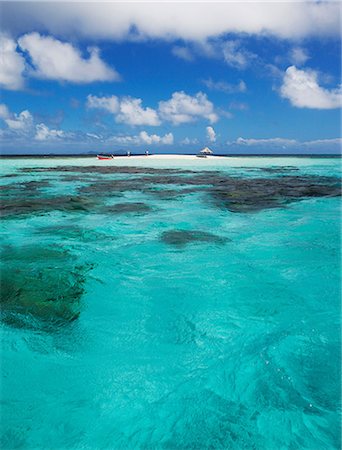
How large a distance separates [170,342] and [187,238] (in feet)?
15.1

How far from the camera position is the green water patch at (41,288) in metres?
4.58

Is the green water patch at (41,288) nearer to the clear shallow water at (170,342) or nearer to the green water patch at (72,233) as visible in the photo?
the clear shallow water at (170,342)

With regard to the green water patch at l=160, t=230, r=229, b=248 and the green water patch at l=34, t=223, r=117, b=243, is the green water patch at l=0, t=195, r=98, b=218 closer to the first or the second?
the green water patch at l=34, t=223, r=117, b=243

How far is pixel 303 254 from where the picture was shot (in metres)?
7.54

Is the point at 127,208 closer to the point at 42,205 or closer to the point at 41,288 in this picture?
the point at 42,205

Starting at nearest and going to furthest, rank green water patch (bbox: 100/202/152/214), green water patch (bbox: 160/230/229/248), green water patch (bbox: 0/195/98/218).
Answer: green water patch (bbox: 160/230/229/248) < green water patch (bbox: 0/195/98/218) < green water patch (bbox: 100/202/152/214)

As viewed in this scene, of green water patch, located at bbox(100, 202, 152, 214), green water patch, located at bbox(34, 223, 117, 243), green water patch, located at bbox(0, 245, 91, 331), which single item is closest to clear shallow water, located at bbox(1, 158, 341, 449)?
green water patch, located at bbox(0, 245, 91, 331)

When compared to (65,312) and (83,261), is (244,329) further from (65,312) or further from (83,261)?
(83,261)

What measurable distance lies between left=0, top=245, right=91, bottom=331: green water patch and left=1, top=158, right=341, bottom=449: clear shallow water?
0.08 feet

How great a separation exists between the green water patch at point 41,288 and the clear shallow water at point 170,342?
0.03m

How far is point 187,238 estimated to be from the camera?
8.62 m

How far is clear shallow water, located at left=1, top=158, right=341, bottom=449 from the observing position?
2963mm

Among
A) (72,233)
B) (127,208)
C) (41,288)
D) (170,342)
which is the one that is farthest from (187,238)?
(127,208)

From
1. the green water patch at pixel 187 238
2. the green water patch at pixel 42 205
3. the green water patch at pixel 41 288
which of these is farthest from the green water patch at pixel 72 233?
the green water patch at pixel 42 205
